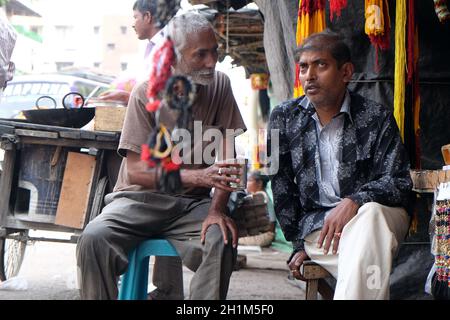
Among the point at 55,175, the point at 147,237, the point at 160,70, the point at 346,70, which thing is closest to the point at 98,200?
the point at 55,175

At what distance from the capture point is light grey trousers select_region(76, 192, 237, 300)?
2.62 meters

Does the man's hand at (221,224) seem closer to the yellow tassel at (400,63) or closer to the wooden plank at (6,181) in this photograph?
the yellow tassel at (400,63)

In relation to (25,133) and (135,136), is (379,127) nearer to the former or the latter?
(135,136)

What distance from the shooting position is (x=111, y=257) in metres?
2.68

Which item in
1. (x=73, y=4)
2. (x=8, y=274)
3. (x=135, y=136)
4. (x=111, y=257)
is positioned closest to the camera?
(x=111, y=257)

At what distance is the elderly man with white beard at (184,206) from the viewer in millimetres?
2625

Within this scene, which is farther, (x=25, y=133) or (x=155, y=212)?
(x=25, y=133)

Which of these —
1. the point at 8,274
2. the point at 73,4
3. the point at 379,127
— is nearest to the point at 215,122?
the point at 379,127

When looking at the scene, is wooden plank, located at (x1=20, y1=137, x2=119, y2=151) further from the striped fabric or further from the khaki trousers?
the khaki trousers

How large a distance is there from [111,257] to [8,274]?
2.51m

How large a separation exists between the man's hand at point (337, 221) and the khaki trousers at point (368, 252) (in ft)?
0.20

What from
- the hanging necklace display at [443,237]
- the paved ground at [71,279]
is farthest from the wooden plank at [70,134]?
the hanging necklace display at [443,237]

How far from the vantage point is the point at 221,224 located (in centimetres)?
277

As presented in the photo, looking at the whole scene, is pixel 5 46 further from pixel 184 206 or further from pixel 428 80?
pixel 428 80
